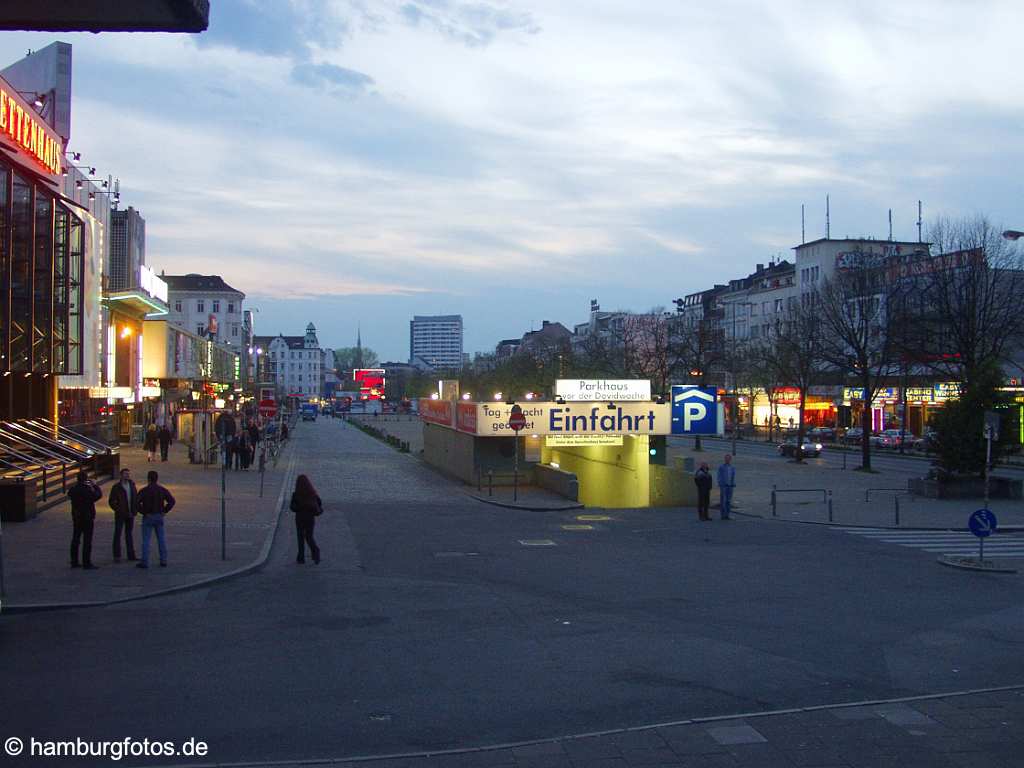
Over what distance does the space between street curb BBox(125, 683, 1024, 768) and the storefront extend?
25.2 metres

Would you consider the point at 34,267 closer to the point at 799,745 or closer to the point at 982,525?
the point at 982,525

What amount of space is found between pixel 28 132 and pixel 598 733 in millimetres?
28339

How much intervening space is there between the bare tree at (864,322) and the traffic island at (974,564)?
88.7ft

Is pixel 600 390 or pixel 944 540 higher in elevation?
pixel 600 390

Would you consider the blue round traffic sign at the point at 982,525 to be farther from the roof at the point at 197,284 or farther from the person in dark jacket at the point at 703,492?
the roof at the point at 197,284

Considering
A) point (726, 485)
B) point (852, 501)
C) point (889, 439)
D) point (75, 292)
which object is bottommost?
point (852, 501)

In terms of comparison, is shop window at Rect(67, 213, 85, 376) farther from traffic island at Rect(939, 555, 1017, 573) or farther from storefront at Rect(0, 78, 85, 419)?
traffic island at Rect(939, 555, 1017, 573)

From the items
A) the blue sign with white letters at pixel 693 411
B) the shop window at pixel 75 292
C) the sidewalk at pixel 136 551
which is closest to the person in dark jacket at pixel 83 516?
the sidewalk at pixel 136 551

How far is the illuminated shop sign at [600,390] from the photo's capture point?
113 feet

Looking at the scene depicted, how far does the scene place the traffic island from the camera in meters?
16.8

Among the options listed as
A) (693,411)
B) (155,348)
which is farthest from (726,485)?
(155,348)

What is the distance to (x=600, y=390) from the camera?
34781 millimetres

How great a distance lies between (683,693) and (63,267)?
3124cm

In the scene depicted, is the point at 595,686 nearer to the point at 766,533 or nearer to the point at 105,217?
the point at 766,533
